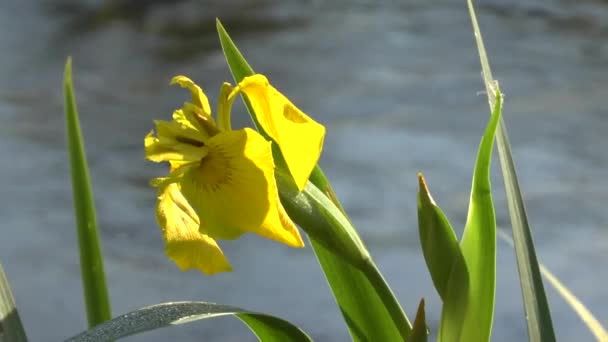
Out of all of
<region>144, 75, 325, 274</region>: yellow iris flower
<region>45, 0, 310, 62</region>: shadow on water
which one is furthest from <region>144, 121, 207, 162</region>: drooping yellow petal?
<region>45, 0, 310, 62</region>: shadow on water

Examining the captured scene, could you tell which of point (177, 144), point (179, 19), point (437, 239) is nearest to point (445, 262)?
point (437, 239)

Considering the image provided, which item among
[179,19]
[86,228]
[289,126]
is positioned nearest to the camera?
[289,126]

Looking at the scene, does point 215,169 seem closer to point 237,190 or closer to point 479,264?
point 237,190

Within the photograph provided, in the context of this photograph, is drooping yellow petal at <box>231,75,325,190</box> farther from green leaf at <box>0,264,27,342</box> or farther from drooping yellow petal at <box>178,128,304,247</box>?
green leaf at <box>0,264,27,342</box>

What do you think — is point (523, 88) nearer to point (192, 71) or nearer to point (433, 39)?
point (433, 39)

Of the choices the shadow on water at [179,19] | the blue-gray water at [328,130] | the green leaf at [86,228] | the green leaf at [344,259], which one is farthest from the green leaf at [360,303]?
the shadow on water at [179,19]

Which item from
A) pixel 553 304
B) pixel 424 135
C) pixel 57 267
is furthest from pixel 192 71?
pixel 553 304

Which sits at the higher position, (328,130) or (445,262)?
(445,262)
